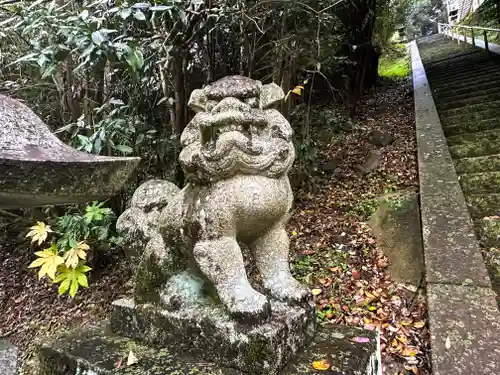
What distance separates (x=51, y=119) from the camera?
464cm

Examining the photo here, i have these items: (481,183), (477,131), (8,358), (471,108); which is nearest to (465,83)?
(471,108)

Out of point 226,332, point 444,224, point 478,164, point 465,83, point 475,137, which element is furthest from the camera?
point 465,83

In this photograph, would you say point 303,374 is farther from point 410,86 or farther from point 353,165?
point 410,86

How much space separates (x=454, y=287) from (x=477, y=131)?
3.30 m

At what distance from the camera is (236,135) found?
1515mm

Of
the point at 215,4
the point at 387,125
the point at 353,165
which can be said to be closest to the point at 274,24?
the point at 215,4

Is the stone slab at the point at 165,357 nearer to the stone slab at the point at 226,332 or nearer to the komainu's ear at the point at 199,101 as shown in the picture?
the stone slab at the point at 226,332

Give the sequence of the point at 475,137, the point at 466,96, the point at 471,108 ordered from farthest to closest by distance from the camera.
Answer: the point at 466,96 < the point at 471,108 < the point at 475,137

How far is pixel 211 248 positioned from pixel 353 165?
3.83m

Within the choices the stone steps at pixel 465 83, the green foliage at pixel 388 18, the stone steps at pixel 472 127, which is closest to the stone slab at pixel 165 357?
the stone steps at pixel 472 127

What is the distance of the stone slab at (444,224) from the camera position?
2.48 meters

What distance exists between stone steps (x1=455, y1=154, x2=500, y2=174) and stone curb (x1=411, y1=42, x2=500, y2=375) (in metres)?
0.25

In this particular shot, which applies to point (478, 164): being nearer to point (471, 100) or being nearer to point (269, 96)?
point (471, 100)

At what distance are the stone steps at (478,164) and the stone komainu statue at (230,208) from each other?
3.14 meters
